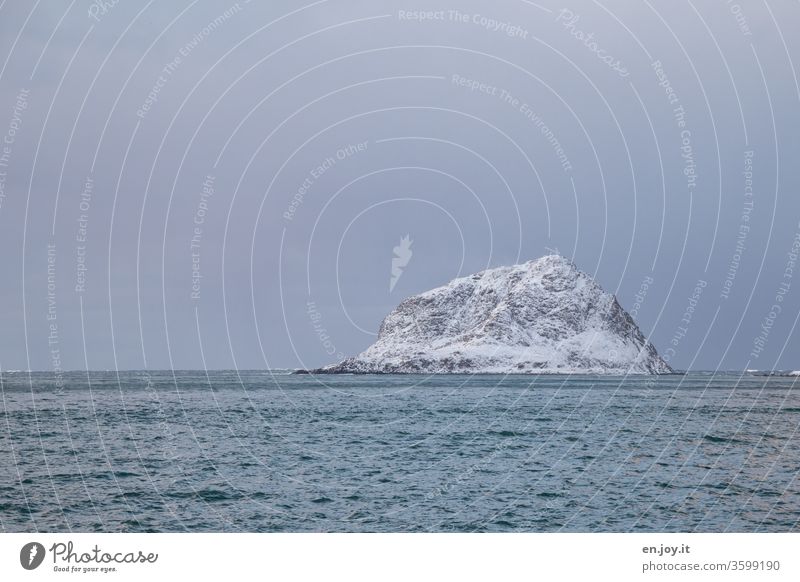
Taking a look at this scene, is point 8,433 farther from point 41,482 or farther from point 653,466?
point 653,466

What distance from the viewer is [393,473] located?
154 ft

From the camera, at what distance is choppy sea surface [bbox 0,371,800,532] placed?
35.0 m
